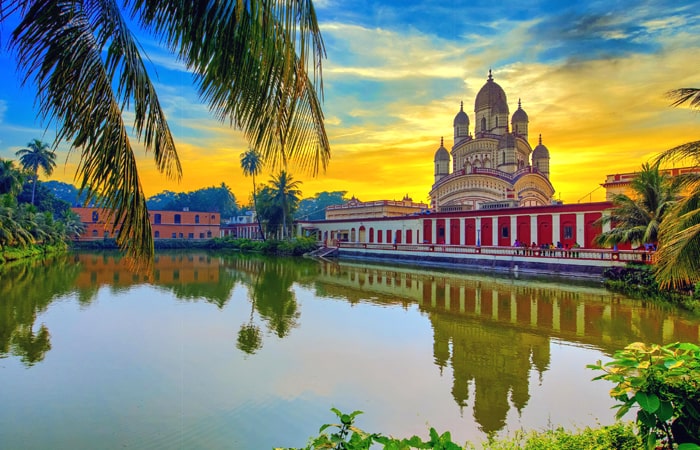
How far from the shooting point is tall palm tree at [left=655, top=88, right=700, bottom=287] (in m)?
5.55

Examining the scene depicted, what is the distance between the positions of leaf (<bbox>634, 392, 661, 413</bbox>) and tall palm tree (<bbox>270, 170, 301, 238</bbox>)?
4533 cm

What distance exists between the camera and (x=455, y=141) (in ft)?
157

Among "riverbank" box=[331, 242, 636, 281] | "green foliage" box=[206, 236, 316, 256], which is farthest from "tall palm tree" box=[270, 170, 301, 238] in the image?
"riverbank" box=[331, 242, 636, 281]

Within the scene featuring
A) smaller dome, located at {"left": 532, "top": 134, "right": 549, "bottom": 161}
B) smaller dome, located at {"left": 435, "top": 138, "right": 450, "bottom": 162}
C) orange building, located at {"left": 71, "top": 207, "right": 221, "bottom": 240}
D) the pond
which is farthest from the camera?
orange building, located at {"left": 71, "top": 207, "right": 221, "bottom": 240}

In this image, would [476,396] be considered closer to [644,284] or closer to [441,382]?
[441,382]

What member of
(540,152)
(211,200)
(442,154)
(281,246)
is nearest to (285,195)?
(281,246)

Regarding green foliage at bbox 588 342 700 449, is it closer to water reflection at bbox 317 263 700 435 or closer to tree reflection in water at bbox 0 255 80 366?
water reflection at bbox 317 263 700 435

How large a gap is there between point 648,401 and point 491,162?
44036 millimetres

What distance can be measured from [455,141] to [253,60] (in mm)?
47711

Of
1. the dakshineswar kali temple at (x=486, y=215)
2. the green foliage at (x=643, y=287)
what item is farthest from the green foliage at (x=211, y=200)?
the green foliage at (x=643, y=287)

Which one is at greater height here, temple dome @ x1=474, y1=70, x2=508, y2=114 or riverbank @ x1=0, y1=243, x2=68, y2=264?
temple dome @ x1=474, y1=70, x2=508, y2=114

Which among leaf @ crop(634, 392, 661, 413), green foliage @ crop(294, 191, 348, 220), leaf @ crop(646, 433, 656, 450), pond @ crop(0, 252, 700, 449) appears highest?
green foliage @ crop(294, 191, 348, 220)

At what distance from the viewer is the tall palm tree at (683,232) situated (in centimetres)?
555

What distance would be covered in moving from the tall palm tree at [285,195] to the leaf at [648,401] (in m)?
45.3
